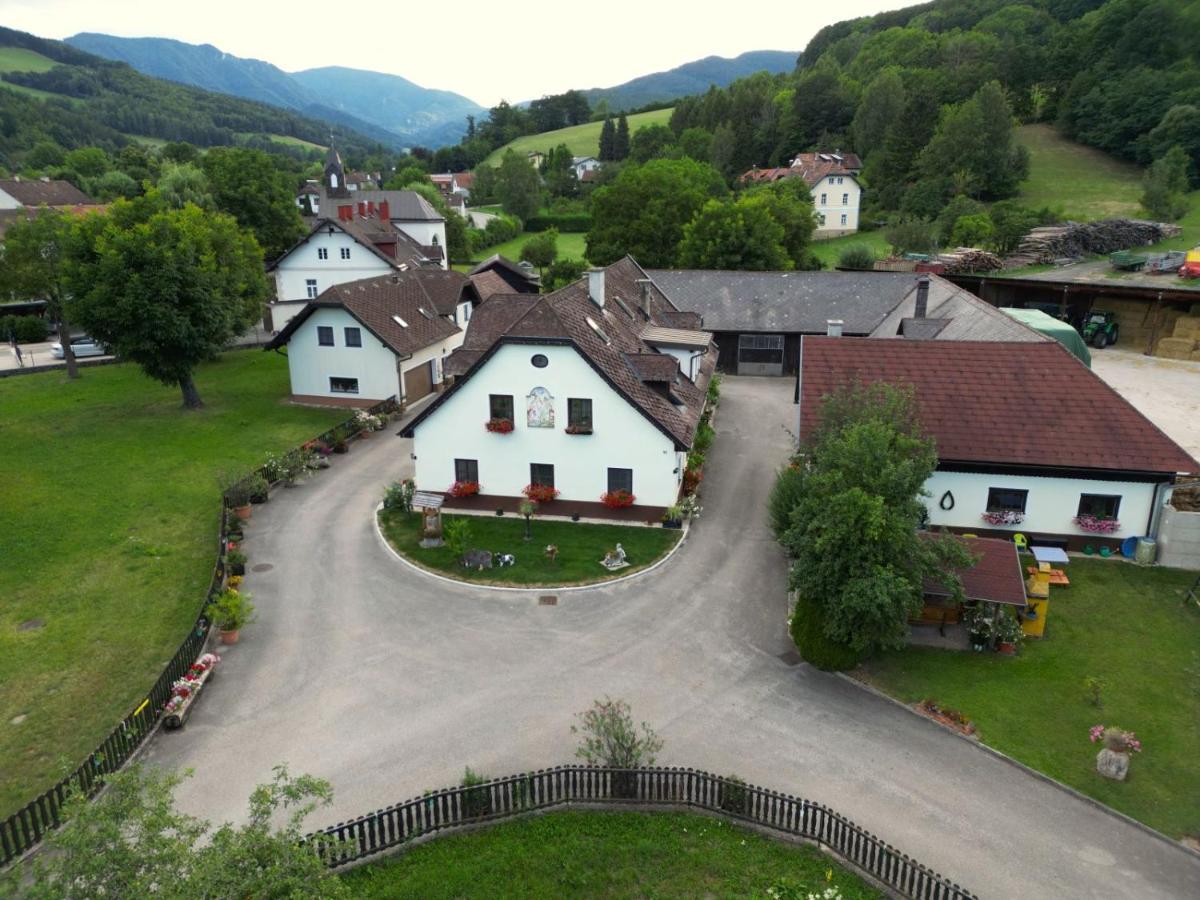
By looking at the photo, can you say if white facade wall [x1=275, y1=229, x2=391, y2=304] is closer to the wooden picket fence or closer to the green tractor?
the green tractor

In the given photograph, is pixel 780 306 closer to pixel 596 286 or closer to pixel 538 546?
pixel 596 286

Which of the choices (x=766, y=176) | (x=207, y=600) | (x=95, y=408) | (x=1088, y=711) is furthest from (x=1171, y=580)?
(x=766, y=176)

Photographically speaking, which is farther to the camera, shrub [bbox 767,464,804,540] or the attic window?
the attic window

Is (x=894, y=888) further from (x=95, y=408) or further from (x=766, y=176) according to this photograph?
(x=766, y=176)

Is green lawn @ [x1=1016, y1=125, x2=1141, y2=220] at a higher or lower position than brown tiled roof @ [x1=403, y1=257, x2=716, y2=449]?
higher

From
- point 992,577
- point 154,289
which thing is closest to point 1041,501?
point 992,577

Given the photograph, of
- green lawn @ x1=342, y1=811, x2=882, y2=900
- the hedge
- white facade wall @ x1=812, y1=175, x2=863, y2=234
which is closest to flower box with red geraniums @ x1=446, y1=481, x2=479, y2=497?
green lawn @ x1=342, y1=811, x2=882, y2=900
